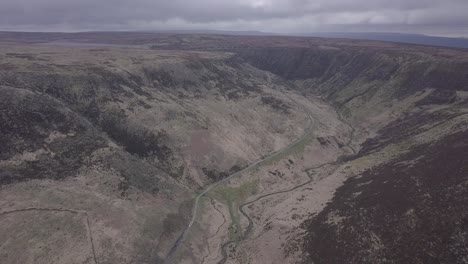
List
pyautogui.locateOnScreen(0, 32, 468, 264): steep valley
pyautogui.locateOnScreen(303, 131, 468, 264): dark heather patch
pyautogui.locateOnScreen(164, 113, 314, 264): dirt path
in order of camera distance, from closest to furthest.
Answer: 1. pyautogui.locateOnScreen(303, 131, 468, 264): dark heather patch
2. pyautogui.locateOnScreen(0, 32, 468, 264): steep valley
3. pyautogui.locateOnScreen(164, 113, 314, 264): dirt path

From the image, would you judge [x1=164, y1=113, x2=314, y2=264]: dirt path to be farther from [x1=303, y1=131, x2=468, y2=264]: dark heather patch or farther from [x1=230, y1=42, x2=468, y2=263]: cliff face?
[x1=303, y1=131, x2=468, y2=264]: dark heather patch

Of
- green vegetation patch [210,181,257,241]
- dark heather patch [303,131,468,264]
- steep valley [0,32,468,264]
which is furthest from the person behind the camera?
green vegetation patch [210,181,257,241]

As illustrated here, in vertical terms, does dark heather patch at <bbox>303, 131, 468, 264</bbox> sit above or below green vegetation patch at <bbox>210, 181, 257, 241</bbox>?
above

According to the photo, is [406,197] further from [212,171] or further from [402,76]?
[402,76]

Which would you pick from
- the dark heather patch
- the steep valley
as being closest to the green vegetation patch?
the steep valley

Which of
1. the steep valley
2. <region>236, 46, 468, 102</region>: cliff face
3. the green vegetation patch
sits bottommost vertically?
the green vegetation patch

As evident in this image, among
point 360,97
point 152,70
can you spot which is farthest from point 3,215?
point 360,97

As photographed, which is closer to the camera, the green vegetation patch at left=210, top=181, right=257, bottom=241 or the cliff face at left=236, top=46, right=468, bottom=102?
the green vegetation patch at left=210, top=181, right=257, bottom=241

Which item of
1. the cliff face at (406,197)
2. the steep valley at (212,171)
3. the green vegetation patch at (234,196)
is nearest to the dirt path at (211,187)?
the steep valley at (212,171)

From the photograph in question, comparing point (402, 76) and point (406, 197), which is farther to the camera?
point (402, 76)

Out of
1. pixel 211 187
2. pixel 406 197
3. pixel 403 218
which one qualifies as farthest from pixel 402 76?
pixel 403 218
